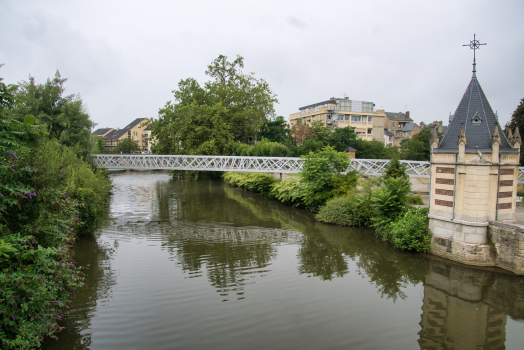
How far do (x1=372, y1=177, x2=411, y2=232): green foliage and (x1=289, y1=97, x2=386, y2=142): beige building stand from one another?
53.0 metres

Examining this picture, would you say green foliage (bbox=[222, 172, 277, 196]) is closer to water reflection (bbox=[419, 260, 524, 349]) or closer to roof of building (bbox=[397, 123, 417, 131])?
water reflection (bbox=[419, 260, 524, 349])

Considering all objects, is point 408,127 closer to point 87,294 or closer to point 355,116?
point 355,116

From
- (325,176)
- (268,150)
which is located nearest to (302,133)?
(268,150)

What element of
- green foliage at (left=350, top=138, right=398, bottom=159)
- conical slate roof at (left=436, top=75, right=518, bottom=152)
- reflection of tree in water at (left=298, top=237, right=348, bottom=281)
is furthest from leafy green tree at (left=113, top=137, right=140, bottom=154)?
conical slate roof at (left=436, top=75, right=518, bottom=152)

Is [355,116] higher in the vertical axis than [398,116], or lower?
lower

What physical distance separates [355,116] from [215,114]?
119 ft

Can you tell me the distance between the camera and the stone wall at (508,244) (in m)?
12.5

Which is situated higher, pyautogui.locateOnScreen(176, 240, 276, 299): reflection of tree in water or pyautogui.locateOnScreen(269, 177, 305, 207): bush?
pyautogui.locateOnScreen(269, 177, 305, 207): bush

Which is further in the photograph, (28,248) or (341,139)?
(341,139)

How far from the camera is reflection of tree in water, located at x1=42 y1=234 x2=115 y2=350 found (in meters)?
8.23

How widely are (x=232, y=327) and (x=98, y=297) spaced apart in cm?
453

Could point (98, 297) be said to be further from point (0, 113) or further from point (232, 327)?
point (0, 113)

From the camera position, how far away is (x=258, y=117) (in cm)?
5131

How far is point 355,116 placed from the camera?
70.8 m
